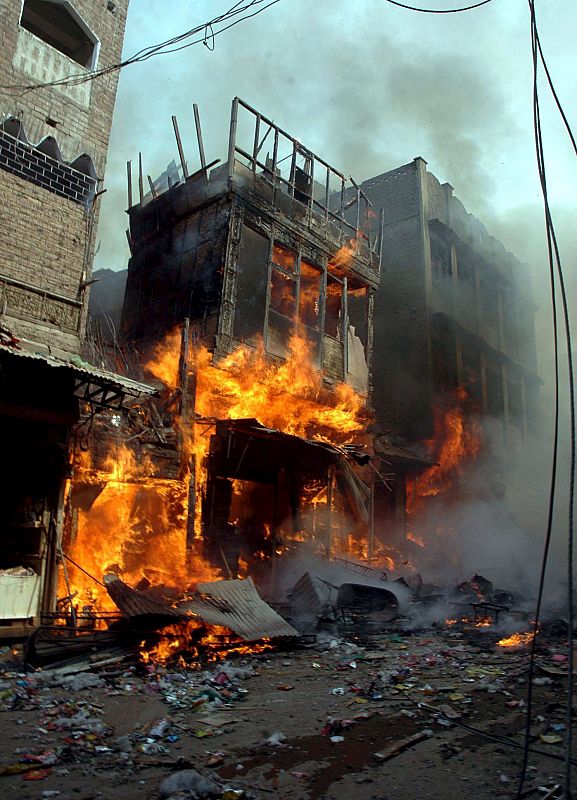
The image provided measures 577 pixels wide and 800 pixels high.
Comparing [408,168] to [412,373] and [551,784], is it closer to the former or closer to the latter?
[412,373]

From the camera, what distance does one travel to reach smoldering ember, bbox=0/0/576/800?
203 inches

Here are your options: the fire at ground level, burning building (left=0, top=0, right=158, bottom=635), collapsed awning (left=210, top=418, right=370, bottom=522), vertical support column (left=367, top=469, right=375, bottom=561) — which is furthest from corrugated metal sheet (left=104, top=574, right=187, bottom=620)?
vertical support column (left=367, top=469, right=375, bottom=561)

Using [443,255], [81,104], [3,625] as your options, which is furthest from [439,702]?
[443,255]

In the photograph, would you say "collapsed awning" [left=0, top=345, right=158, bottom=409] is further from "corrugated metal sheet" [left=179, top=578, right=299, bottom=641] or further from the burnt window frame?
the burnt window frame

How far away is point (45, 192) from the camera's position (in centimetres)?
1071

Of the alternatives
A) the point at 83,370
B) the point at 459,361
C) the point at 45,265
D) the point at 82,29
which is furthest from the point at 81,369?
the point at 459,361

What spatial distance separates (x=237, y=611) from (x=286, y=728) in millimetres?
3860

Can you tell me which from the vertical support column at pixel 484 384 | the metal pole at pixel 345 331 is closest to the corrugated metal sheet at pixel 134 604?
the metal pole at pixel 345 331

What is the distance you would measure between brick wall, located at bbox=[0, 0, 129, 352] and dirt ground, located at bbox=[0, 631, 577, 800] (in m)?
5.93

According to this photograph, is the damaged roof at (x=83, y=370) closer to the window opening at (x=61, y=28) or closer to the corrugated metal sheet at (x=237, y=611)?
the corrugated metal sheet at (x=237, y=611)

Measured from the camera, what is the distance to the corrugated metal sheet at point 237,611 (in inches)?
349

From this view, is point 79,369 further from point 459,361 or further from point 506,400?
point 506,400

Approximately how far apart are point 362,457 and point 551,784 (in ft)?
36.0

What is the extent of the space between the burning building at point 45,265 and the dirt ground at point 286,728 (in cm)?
214
